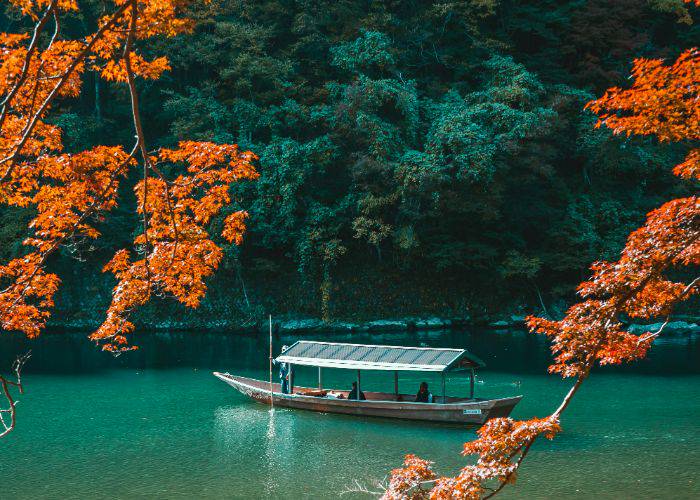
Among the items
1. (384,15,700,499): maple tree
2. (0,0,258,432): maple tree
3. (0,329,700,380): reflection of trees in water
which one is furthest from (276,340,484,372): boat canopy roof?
(384,15,700,499): maple tree

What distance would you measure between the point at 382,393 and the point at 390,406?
59.3 inches

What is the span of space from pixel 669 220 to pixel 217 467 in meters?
10.7

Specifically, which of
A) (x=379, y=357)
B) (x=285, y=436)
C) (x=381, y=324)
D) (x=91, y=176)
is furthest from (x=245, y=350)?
(x=91, y=176)

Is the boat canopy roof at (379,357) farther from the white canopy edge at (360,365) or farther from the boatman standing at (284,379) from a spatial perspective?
the boatman standing at (284,379)

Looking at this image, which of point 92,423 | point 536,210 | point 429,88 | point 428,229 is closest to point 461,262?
point 428,229

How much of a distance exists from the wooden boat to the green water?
366 mm

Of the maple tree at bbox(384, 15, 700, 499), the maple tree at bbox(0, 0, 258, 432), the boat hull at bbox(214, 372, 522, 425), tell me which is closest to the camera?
the maple tree at bbox(384, 15, 700, 499)

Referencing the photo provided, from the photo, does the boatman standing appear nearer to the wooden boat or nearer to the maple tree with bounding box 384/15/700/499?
the wooden boat

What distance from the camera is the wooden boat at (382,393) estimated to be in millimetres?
17438

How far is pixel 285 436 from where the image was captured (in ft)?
56.8

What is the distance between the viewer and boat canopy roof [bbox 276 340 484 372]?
1811 cm

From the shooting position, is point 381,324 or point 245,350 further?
point 381,324

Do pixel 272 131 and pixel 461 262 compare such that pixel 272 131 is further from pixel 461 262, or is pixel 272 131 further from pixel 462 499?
pixel 462 499

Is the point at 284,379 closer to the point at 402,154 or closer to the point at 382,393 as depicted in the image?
the point at 382,393
